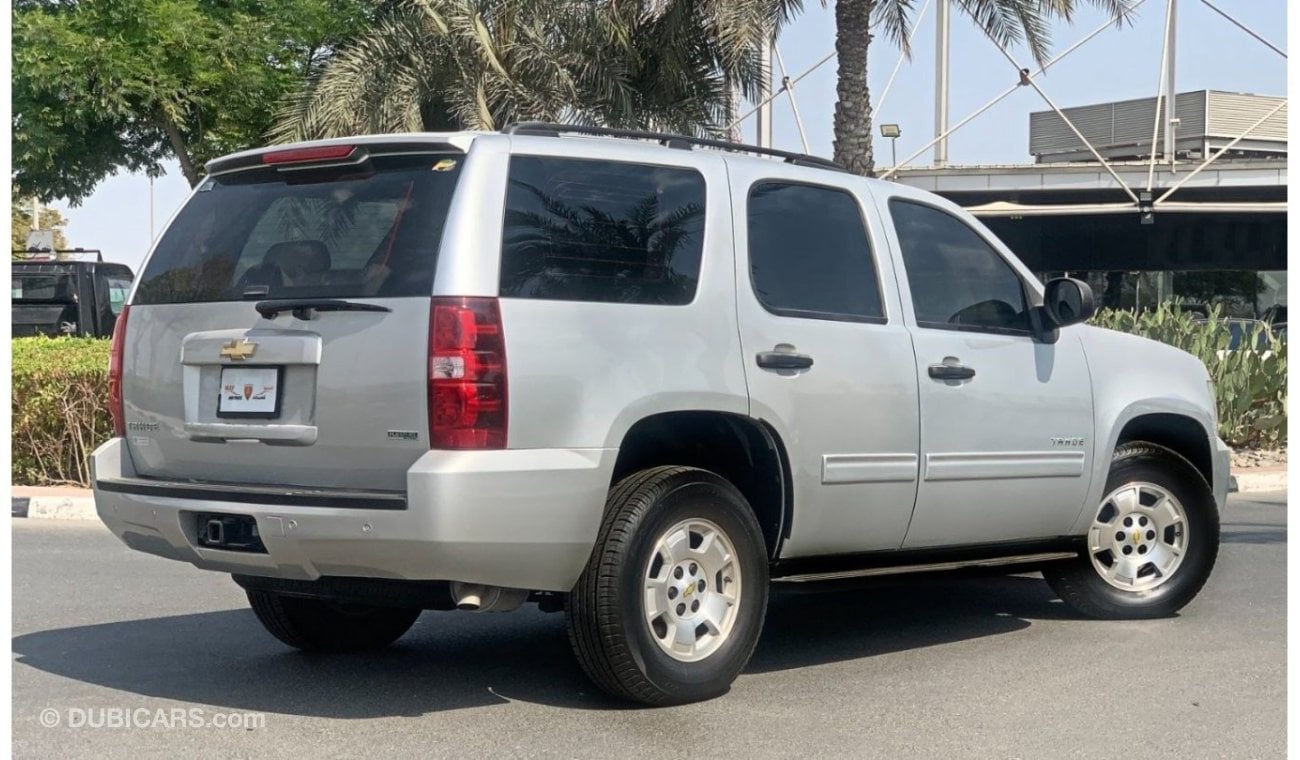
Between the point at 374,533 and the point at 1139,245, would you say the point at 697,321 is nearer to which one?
the point at 374,533

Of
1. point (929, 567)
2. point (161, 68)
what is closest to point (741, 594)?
point (929, 567)

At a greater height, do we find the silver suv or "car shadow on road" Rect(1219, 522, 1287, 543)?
the silver suv

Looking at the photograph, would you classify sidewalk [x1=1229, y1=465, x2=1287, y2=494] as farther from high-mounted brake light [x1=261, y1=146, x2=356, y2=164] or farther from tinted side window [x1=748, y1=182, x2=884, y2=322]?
high-mounted brake light [x1=261, y1=146, x2=356, y2=164]

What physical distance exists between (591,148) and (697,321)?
2.24ft

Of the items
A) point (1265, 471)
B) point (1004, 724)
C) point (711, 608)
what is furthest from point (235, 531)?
point (1265, 471)

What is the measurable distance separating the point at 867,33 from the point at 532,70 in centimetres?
541

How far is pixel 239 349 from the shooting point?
563 centimetres

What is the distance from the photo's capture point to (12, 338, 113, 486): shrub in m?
12.9

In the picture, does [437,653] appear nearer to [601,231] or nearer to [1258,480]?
[601,231]

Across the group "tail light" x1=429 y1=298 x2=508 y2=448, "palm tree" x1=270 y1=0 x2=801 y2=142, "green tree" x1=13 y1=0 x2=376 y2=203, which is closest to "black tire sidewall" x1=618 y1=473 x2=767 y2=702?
"tail light" x1=429 y1=298 x2=508 y2=448

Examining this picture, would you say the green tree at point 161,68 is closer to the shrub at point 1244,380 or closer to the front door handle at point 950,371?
the shrub at point 1244,380

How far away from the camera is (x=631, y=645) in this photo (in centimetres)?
554

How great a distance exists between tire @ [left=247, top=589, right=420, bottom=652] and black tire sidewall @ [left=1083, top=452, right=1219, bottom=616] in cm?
304

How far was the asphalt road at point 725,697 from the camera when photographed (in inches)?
210
